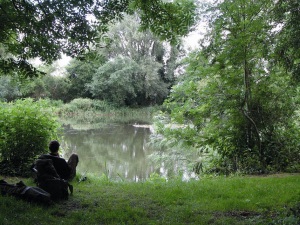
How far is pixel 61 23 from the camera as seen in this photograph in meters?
4.11

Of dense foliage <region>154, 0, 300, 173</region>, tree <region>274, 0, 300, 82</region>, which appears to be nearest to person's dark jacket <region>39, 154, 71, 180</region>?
dense foliage <region>154, 0, 300, 173</region>

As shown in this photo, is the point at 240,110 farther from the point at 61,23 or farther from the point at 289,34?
the point at 61,23

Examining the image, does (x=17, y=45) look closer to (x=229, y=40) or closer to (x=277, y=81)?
(x=229, y=40)

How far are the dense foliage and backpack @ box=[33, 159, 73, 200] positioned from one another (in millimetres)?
4636

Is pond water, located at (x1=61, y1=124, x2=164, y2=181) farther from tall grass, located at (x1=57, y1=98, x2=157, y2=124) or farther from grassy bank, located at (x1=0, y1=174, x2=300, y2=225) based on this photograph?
tall grass, located at (x1=57, y1=98, x2=157, y2=124)

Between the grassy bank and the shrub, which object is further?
the shrub

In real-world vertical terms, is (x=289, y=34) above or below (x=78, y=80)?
below

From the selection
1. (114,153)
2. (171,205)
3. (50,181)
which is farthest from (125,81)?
(171,205)

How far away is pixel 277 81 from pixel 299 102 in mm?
922

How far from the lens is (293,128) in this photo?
8.41m

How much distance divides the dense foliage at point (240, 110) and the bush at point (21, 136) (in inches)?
147

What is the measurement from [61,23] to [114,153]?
11.6m

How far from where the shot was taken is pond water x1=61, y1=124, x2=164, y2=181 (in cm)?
1166

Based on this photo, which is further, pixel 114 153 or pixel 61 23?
pixel 114 153
